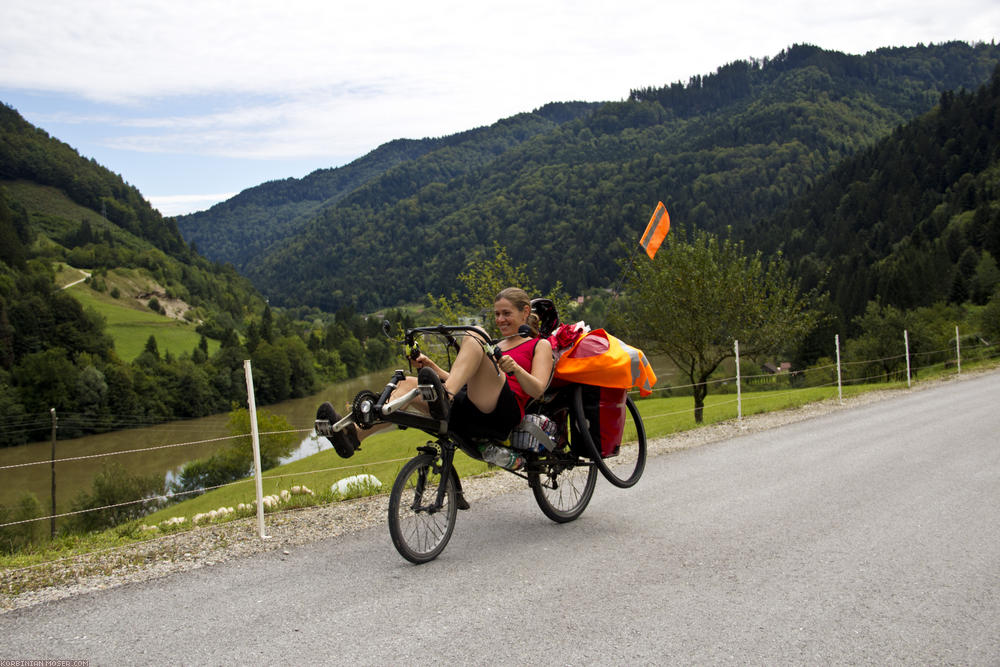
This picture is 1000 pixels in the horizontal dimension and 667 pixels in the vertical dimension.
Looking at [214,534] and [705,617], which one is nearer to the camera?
[705,617]

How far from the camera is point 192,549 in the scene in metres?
5.23

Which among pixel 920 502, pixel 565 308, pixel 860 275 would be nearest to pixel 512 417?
pixel 920 502

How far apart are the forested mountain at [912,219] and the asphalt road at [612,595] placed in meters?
80.0

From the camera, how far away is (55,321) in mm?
90562

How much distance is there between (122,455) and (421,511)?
206 ft

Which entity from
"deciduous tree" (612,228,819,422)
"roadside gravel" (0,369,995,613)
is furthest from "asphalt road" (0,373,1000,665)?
"deciduous tree" (612,228,819,422)

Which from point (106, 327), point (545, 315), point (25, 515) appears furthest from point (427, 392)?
point (106, 327)

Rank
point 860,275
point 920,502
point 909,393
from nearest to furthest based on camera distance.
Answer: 1. point 920,502
2. point 909,393
3. point 860,275

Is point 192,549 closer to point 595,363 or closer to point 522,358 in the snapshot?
point 522,358

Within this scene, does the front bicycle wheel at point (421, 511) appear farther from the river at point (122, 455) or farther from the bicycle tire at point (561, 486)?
the river at point (122, 455)

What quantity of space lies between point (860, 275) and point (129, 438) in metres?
86.4

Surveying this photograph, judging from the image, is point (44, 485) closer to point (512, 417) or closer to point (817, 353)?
point (512, 417)

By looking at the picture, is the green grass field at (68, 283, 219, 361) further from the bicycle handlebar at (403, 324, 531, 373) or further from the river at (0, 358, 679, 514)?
the bicycle handlebar at (403, 324, 531, 373)

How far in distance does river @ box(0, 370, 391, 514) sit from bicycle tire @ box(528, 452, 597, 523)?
3386cm
